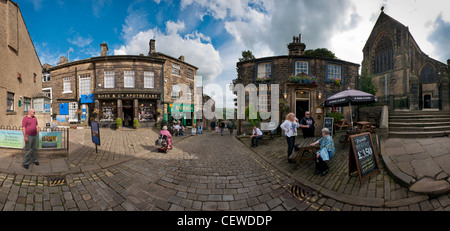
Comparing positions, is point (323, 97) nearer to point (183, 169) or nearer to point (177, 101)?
point (183, 169)

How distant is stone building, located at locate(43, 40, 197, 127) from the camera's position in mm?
15750

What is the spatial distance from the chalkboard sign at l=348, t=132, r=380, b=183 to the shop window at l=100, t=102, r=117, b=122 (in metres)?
19.7

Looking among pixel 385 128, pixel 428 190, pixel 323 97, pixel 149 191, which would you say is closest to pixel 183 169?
pixel 149 191

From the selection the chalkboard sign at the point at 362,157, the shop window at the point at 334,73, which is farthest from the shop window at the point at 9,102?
the shop window at the point at 334,73

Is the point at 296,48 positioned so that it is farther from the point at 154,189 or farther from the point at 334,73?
the point at 154,189

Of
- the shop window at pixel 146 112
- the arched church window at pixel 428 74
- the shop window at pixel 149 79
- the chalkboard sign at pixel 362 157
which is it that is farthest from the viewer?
the arched church window at pixel 428 74

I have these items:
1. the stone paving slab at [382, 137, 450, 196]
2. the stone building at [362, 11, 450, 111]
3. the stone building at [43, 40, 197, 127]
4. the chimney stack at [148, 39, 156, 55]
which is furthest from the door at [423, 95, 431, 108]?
the chimney stack at [148, 39, 156, 55]

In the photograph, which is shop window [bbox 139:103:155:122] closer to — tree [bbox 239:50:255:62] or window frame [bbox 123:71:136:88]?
window frame [bbox 123:71:136:88]

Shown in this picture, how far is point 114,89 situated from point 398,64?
126ft

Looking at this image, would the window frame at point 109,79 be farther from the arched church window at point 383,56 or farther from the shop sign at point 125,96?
the arched church window at point 383,56

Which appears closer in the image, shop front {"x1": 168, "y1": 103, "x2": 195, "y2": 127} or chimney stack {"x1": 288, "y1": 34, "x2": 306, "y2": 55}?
chimney stack {"x1": 288, "y1": 34, "x2": 306, "y2": 55}

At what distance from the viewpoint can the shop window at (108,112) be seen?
16100mm

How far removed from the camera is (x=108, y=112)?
53.3ft
